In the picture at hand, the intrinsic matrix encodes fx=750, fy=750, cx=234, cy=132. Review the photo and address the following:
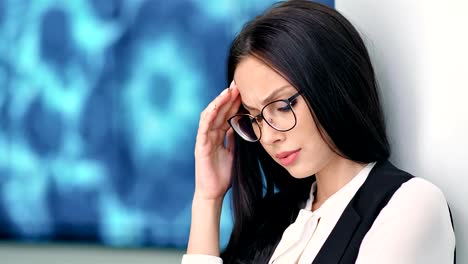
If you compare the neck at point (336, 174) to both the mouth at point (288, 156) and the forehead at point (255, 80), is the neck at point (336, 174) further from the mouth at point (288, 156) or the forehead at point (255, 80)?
the forehead at point (255, 80)

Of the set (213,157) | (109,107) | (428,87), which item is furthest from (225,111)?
(109,107)

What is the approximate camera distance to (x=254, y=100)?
1620 millimetres

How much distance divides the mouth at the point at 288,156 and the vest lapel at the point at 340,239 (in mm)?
155

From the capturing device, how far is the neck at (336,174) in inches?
66.4

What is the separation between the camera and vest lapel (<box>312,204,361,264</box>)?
5.05 feet

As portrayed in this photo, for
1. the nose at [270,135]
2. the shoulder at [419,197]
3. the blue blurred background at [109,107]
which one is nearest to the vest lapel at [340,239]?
the shoulder at [419,197]

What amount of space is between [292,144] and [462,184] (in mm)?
358

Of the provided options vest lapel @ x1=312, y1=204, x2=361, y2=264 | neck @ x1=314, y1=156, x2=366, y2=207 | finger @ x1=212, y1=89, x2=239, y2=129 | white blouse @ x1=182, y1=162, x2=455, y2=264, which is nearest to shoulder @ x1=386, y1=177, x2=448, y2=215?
white blouse @ x1=182, y1=162, x2=455, y2=264

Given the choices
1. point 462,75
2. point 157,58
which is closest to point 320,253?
point 462,75

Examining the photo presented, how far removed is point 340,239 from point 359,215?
0.21ft

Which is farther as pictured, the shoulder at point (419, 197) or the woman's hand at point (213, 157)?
the woman's hand at point (213, 157)

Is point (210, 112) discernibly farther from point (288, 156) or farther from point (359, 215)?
point (359, 215)

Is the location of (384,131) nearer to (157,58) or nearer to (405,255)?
(405,255)

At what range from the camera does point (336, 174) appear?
1.71 metres
